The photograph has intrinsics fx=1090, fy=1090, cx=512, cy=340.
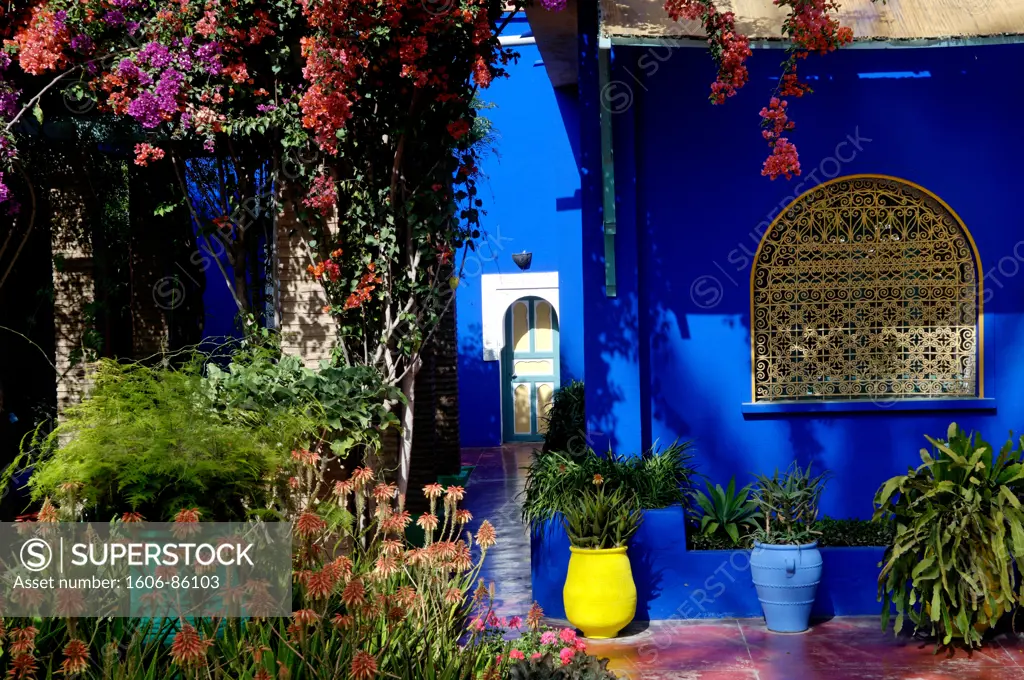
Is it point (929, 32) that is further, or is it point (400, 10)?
point (929, 32)

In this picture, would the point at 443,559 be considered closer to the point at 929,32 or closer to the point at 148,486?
the point at 148,486

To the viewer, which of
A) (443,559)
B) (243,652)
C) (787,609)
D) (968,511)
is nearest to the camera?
(243,652)

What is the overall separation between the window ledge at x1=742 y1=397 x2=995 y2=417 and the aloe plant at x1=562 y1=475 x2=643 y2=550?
129cm

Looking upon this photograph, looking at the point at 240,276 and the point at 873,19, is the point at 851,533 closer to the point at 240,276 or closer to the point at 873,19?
the point at 873,19

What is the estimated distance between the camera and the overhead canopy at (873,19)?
6699mm

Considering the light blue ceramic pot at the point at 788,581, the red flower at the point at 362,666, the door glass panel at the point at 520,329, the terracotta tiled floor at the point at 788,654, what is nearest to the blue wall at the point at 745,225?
the light blue ceramic pot at the point at 788,581

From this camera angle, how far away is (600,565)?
6.62m

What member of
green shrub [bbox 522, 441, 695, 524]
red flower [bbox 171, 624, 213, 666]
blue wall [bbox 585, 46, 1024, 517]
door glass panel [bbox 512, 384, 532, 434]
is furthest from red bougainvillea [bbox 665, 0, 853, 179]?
door glass panel [bbox 512, 384, 532, 434]

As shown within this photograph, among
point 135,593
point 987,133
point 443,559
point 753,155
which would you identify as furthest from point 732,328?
point 135,593

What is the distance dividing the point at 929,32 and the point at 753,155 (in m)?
1.34

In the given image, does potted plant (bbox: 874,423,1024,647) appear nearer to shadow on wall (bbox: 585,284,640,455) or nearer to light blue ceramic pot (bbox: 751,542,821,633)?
light blue ceramic pot (bbox: 751,542,821,633)

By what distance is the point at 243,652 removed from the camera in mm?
3281

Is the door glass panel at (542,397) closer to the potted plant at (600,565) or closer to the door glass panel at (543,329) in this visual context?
the door glass panel at (543,329)

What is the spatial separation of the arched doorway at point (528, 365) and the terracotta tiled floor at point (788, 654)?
8947 millimetres
